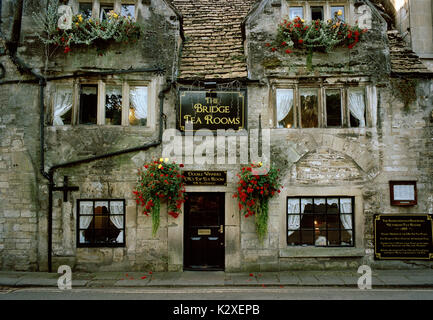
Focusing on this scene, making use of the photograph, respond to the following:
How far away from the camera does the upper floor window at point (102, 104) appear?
356 inches

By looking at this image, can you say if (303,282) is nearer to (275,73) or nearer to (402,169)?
(402,169)

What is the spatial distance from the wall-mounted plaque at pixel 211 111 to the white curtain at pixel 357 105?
11.1 ft

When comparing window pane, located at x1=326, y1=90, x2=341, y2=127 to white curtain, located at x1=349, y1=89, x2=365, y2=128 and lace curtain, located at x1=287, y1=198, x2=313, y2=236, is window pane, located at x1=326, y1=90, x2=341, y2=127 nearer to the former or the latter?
white curtain, located at x1=349, y1=89, x2=365, y2=128

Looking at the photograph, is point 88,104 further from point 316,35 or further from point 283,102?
point 316,35

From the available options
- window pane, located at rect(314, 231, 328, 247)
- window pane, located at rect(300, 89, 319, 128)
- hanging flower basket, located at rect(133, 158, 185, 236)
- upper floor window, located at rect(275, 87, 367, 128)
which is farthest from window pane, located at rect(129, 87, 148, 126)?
window pane, located at rect(314, 231, 328, 247)

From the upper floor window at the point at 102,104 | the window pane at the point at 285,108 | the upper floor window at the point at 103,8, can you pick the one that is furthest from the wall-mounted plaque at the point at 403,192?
the upper floor window at the point at 103,8

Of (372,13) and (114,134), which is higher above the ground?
(372,13)

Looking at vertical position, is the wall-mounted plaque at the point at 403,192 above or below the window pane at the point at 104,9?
below

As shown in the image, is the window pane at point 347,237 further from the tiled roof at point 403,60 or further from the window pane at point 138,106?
the window pane at point 138,106

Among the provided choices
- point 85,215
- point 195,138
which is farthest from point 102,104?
point 85,215

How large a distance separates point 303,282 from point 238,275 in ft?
5.81

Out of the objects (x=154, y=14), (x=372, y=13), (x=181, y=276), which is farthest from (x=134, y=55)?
(x=372, y=13)

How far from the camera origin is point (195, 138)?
352 inches

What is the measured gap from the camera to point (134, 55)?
30.0 feet
